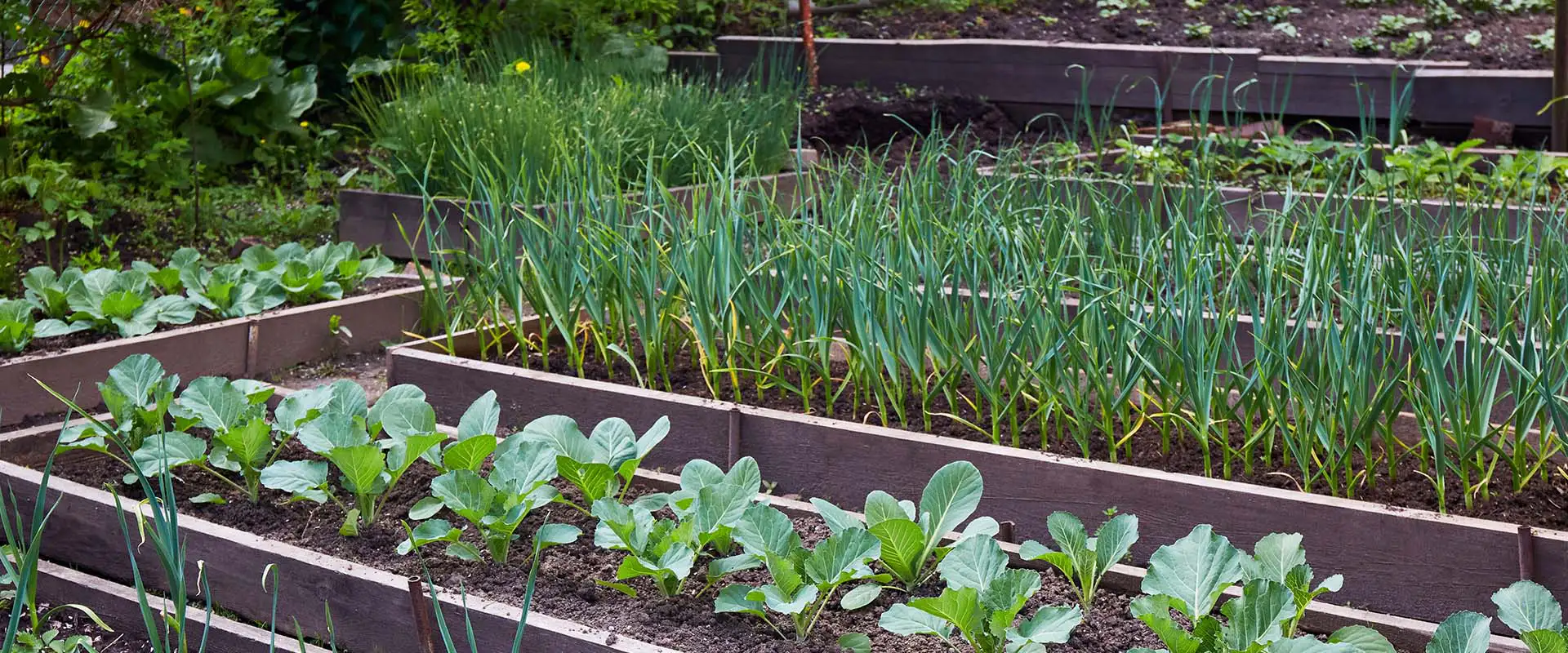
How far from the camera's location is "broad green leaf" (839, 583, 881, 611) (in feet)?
6.04

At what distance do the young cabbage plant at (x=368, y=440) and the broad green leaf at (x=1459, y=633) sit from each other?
155 centimetres

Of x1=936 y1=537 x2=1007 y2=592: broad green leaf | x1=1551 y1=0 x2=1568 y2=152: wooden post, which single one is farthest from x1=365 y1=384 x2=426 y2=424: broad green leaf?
x1=1551 y1=0 x2=1568 y2=152: wooden post

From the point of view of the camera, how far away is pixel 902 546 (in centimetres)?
192

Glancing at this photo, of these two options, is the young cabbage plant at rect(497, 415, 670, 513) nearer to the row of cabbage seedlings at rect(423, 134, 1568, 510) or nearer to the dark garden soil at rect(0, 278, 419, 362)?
the row of cabbage seedlings at rect(423, 134, 1568, 510)

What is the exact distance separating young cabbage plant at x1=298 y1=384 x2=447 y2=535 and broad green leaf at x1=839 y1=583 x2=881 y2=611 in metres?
0.81

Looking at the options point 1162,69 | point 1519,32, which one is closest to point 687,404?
point 1162,69

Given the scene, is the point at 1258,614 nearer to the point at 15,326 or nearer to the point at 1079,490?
the point at 1079,490

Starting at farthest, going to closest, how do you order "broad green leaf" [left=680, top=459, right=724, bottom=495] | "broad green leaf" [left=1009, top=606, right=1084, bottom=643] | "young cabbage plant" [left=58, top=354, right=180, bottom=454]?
1. "young cabbage plant" [left=58, top=354, right=180, bottom=454]
2. "broad green leaf" [left=680, top=459, right=724, bottom=495]
3. "broad green leaf" [left=1009, top=606, right=1084, bottom=643]

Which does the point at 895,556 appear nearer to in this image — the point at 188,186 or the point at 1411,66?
the point at 188,186

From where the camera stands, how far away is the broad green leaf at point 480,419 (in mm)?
2342

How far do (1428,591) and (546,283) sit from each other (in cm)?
190

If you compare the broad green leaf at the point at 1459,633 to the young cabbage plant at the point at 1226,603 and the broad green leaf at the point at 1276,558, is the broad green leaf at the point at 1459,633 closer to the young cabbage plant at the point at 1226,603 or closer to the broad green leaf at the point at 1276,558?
the young cabbage plant at the point at 1226,603

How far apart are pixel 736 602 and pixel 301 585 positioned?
75 cm

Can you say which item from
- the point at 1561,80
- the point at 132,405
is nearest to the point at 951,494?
the point at 132,405
